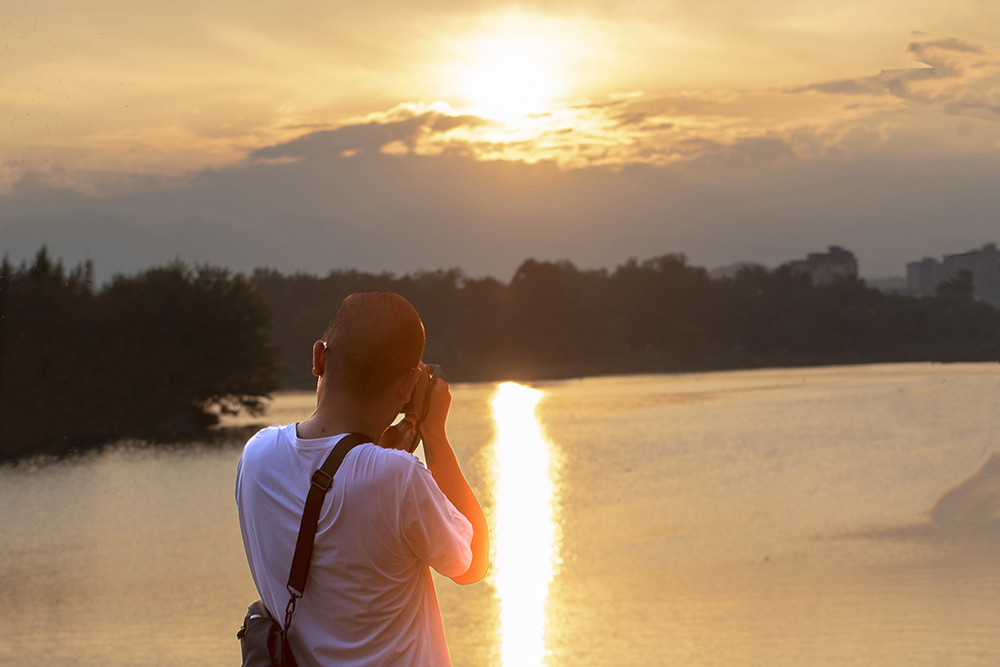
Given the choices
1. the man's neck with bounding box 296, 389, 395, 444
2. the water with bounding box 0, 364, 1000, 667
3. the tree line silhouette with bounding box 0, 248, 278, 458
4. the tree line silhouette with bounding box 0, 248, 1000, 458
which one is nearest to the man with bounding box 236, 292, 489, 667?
the man's neck with bounding box 296, 389, 395, 444

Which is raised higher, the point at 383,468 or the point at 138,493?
the point at 383,468

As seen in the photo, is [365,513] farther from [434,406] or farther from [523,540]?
[523,540]

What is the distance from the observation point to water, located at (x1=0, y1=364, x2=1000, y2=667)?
36.4 ft

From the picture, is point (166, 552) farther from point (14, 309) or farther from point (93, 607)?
point (14, 309)

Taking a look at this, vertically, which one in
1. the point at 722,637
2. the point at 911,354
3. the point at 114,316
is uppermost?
the point at 114,316

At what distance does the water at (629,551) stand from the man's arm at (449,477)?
8.57 meters

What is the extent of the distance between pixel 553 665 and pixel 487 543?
8745 mm

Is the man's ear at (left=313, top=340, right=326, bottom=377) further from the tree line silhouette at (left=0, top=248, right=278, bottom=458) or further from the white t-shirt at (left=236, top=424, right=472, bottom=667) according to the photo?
the tree line silhouette at (left=0, top=248, right=278, bottom=458)

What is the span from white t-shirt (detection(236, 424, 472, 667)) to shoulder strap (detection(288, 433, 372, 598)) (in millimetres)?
15

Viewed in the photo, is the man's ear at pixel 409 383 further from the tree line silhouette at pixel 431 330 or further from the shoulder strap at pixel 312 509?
the tree line silhouette at pixel 431 330

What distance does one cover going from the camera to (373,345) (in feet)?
5.97

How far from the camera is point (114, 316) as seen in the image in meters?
45.1

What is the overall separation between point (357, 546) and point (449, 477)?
25 cm

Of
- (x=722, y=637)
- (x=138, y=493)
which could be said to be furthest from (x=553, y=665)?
(x=138, y=493)
